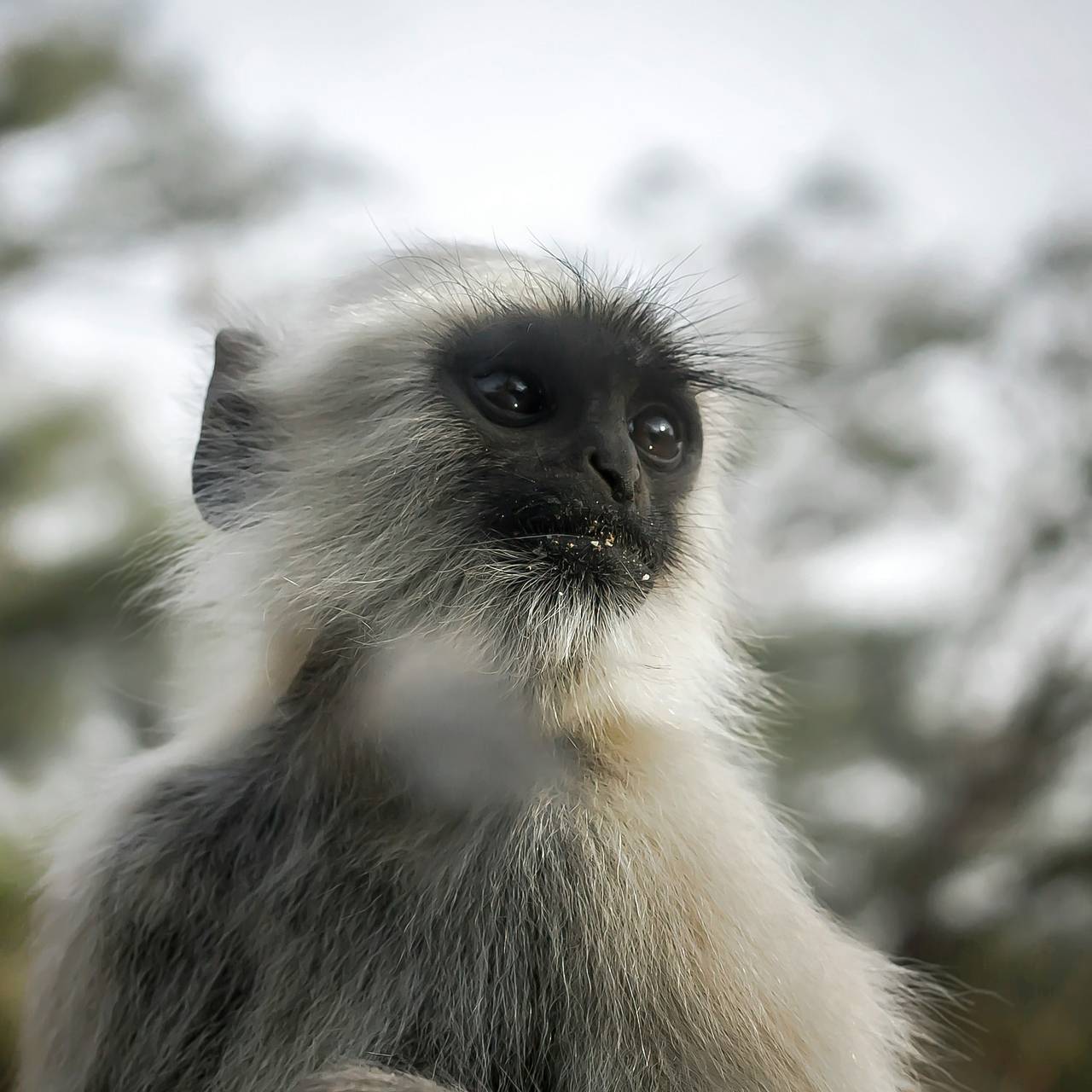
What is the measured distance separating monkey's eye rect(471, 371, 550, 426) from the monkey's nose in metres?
0.12

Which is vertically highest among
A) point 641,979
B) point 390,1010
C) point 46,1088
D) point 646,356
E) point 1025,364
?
point 1025,364

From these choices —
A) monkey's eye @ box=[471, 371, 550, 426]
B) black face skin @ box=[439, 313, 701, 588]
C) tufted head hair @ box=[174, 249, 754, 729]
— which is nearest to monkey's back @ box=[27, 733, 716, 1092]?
tufted head hair @ box=[174, 249, 754, 729]

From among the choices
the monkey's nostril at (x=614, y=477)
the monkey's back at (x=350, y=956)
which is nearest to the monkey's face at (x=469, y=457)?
the monkey's nostril at (x=614, y=477)

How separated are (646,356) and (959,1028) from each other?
1545 millimetres

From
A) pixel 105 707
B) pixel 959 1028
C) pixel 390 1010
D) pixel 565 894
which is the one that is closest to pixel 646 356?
pixel 565 894

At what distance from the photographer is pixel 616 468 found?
1610 millimetres

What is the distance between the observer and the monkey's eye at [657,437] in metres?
1.83

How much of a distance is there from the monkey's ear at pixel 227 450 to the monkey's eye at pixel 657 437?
0.68m

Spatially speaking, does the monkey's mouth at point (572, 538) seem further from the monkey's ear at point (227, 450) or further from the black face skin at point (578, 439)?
the monkey's ear at point (227, 450)

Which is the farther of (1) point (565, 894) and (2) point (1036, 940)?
(2) point (1036, 940)

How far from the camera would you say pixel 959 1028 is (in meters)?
2.26

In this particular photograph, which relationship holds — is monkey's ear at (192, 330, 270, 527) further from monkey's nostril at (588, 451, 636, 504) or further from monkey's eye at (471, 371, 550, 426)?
monkey's nostril at (588, 451, 636, 504)

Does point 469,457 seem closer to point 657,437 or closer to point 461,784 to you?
point 657,437

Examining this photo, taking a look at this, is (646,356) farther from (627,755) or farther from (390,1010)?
(390,1010)
